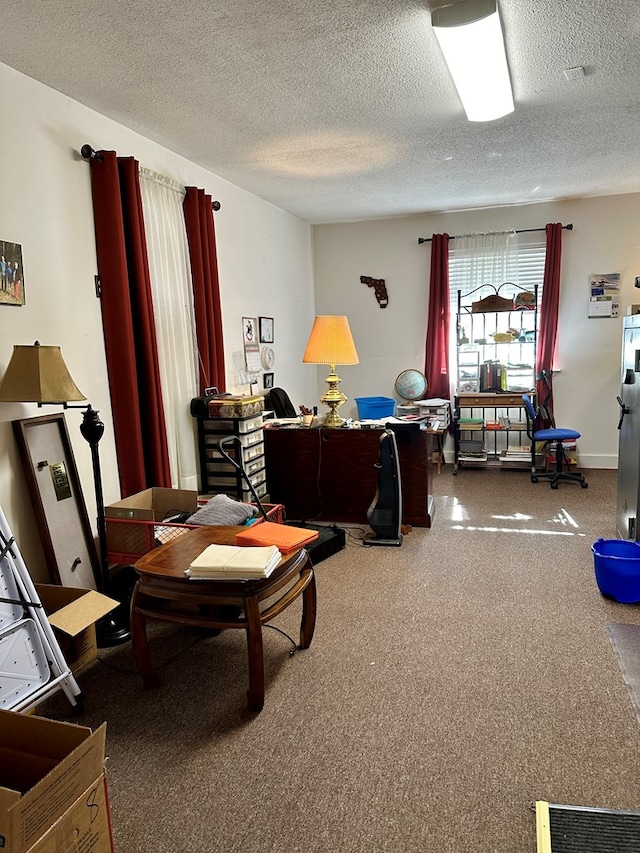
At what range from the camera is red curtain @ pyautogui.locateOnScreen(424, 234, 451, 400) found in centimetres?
598

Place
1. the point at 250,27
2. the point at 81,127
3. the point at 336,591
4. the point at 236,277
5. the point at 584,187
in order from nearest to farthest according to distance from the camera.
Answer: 1. the point at 250,27
2. the point at 81,127
3. the point at 336,591
4. the point at 236,277
5. the point at 584,187

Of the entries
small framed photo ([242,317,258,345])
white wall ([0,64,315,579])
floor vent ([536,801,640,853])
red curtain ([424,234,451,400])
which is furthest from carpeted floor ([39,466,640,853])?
red curtain ([424,234,451,400])

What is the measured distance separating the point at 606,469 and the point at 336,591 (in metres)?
3.94

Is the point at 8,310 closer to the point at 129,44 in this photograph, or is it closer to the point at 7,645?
the point at 129,44

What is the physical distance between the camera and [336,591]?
10.3ft

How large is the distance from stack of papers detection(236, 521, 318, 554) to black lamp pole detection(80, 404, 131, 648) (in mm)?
718

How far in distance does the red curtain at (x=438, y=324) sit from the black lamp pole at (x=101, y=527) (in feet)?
13.8

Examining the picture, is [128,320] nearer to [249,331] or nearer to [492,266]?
[249,331]

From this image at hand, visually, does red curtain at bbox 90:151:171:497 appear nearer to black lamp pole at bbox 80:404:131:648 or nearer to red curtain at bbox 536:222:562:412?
black lamp pole at bbox 80:404:131:648

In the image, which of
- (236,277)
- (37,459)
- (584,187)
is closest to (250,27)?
(37,459)

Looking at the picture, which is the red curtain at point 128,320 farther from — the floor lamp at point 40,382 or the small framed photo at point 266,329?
the small framed photo at point 266,329

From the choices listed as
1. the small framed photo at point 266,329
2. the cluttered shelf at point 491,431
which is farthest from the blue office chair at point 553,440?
the small framed photo at point 266,329

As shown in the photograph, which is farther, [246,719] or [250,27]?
[250,27]

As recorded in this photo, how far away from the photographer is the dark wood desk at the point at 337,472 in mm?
4152
